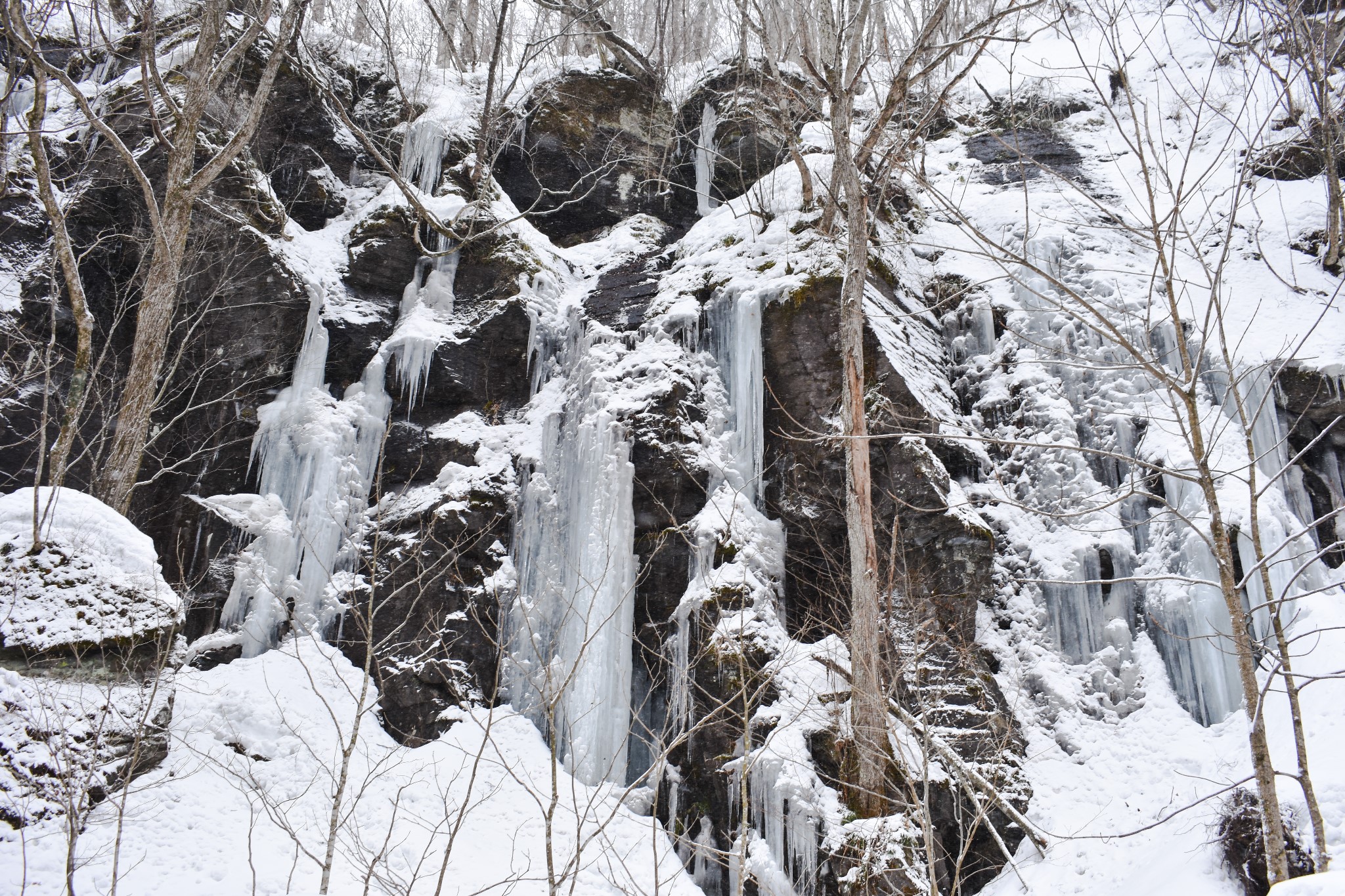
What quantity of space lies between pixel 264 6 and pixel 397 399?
4.99 metres

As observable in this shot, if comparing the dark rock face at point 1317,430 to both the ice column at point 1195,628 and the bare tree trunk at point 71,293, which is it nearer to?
the ice column at point 1195,628

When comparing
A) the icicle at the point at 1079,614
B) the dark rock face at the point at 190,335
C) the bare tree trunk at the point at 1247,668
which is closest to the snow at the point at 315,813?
the dark rock face at the point at 190,335

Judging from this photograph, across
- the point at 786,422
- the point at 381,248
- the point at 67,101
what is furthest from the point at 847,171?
the point at 67,101

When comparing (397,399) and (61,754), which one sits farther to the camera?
(397,399)

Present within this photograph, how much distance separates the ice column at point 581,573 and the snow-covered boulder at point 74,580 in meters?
3.52

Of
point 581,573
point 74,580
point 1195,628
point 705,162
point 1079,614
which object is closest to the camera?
point 74,580

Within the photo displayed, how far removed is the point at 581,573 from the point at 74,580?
4.25 m

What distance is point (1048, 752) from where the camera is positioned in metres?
8.06

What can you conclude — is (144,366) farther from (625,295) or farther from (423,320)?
(625,295)

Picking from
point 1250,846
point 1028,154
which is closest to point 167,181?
point 1250,846

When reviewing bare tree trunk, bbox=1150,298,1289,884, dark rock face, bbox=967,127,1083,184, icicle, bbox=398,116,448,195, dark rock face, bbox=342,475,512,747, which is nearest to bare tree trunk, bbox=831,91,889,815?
bare tree trunk, bbox=1150,298,1289,884

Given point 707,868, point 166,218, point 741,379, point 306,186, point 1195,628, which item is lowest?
point 707,868

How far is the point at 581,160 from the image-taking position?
14.5 metres

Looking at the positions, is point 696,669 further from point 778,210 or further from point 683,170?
point 683,170
